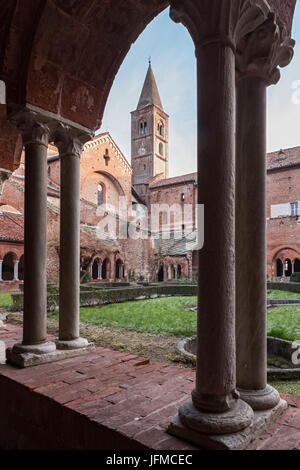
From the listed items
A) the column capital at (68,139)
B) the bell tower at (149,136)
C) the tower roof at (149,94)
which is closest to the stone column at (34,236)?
the column capital at (68,139)

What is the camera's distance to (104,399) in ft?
7.54

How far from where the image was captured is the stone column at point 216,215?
1.77 metres

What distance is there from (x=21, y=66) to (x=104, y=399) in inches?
132

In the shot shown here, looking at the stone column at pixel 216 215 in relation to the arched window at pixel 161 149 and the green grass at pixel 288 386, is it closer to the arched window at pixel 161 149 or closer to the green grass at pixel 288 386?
the green grass at pixel 288 386

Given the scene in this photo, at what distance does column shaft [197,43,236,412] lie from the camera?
70.4 inches

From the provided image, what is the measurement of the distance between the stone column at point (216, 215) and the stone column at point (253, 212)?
26 centimetres

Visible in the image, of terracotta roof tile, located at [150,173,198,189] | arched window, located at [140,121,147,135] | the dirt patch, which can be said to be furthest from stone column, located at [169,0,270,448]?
arched window, located at [140,121,147,135]

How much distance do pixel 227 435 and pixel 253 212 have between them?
4.28ft

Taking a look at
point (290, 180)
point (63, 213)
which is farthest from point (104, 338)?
point (290, 180)

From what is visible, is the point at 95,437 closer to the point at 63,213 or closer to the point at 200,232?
the point at 200,232

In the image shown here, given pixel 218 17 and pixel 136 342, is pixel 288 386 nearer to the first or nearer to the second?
pixel 136 342

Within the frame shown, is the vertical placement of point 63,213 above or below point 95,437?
above

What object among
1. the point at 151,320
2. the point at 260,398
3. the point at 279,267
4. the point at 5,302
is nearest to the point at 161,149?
the point at 279,267

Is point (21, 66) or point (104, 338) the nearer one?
point (21, 66)
